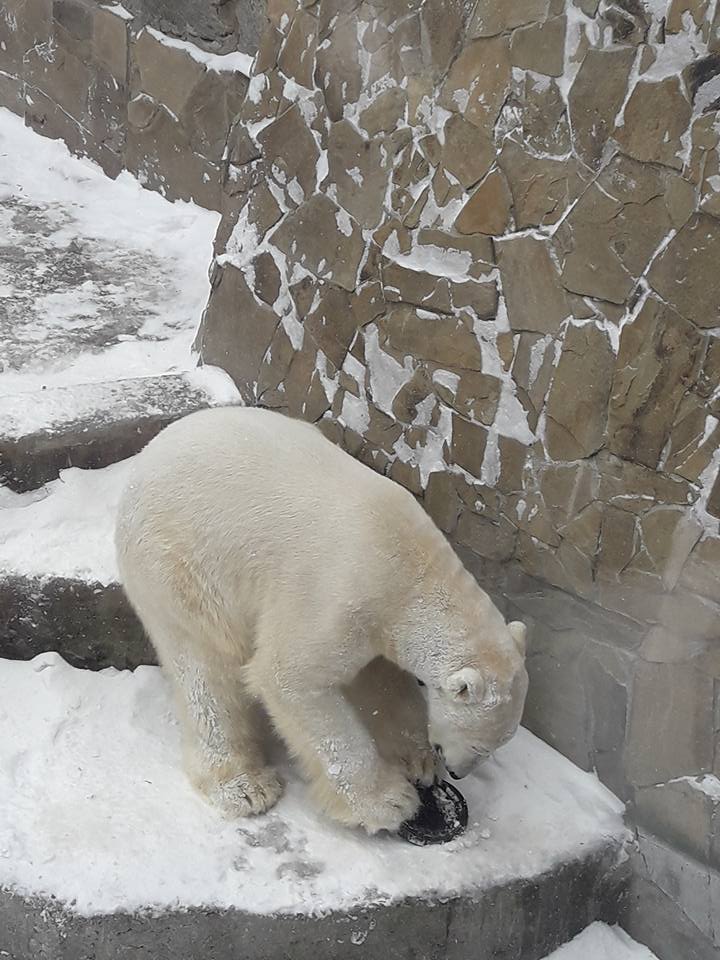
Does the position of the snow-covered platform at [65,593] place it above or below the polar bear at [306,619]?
below

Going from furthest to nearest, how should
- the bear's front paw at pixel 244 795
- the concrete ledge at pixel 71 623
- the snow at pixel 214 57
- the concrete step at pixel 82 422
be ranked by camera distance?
the snow at pixel 214 57 → the concrete step at pixel 82 422 → the concrete ledge at pixel 71 623 → the bear's front paw at pixel 244 795

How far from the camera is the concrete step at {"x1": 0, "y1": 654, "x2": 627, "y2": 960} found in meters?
2.61

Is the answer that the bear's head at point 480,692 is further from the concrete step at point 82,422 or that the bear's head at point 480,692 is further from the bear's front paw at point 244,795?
the concrete step at point 82,422

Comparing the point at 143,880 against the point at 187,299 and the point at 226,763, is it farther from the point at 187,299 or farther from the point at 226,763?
the point at 187,299

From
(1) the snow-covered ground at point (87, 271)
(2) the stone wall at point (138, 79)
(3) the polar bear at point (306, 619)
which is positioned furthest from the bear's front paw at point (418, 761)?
(2) the stone wall at point (138, 79)

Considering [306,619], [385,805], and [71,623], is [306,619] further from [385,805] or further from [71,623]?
[71,623]

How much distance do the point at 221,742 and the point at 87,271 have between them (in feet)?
10.9

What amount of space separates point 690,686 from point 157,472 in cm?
161

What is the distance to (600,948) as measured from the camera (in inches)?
117

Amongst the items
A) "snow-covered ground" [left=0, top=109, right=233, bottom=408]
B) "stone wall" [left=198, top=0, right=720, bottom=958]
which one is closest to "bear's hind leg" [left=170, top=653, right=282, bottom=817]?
"stone wall" [left=198, top=0, right=720, bottom=958]

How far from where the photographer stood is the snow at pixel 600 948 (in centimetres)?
295

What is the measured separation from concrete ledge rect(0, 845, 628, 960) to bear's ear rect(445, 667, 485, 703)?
59cm

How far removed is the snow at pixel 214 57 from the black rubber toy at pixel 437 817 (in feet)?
13.3

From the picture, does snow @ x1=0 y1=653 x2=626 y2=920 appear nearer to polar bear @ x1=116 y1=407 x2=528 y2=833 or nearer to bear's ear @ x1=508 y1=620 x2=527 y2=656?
polar bear @ x1=116 y1=407 x2=528 y2=833
